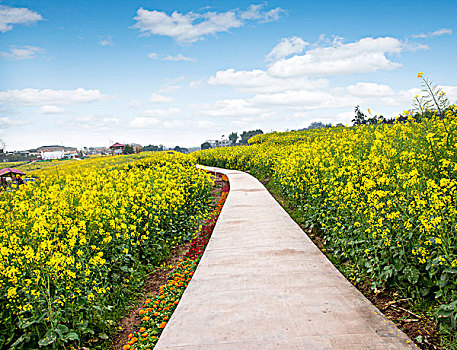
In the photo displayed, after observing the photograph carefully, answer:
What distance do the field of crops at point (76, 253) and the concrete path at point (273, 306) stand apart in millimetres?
898

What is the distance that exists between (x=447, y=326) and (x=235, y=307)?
5.97 feet

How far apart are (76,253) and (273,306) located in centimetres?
214

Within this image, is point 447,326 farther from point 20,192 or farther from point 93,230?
point 20,192

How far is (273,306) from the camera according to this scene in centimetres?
322

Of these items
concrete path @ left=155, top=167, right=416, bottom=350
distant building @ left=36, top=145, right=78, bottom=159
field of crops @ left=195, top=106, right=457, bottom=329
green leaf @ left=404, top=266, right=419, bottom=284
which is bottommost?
concrete path @ left=155, top=167, right=416, bottom=350

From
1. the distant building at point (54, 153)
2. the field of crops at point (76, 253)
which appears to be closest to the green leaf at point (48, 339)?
the field of crops at point (76, 253)

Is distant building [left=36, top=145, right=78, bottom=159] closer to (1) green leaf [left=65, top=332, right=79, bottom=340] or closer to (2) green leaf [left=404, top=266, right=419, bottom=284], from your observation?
(1) green leaf [left=65, top=332, right=79, bottom=340]

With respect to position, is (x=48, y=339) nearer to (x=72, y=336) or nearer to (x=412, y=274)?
(x=72, y=336)

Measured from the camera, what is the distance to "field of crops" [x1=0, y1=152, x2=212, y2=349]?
289 cm

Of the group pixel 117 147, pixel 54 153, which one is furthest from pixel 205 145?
pixel 54 153

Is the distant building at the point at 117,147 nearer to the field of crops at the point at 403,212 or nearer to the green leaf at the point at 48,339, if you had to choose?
the field of crops at the point at 403,212

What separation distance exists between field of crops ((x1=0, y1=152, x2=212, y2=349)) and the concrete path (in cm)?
90

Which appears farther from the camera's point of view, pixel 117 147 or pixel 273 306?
pixel 117 147

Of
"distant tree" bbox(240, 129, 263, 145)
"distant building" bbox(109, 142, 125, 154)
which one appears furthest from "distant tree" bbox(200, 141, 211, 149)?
"distant building" bbox(109, 142, 125, 154)
